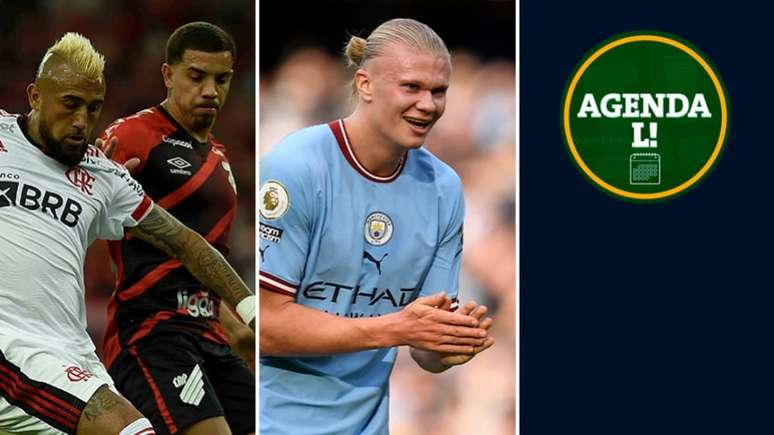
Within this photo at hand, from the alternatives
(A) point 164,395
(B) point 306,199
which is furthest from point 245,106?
(A) point 164,395

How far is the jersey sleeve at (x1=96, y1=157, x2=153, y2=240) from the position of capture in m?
5.45

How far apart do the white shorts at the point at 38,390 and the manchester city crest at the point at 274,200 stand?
0.94m

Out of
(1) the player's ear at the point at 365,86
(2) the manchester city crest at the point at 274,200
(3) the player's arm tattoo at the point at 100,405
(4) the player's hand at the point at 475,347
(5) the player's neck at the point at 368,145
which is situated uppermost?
(1) the player's ear at the point at 365,86

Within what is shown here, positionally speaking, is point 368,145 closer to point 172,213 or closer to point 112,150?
point 172,213

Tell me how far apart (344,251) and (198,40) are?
108 centimetres

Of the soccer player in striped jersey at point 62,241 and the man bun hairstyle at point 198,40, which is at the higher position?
the man bun hairstyle at point 198,40

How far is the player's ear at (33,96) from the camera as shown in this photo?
538 centimetres

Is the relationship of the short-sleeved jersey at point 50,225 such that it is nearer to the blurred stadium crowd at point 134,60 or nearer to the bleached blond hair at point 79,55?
the blurred stadium crowd at point 134,60

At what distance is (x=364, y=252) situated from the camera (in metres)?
5.57

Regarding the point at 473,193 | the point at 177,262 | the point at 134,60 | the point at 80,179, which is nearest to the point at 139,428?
the point at 177,262

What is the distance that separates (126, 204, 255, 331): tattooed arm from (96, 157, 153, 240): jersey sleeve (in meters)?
0.04

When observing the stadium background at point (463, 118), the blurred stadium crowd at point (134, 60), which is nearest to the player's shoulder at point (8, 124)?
the blurred stadium crowd at point (134, 60)

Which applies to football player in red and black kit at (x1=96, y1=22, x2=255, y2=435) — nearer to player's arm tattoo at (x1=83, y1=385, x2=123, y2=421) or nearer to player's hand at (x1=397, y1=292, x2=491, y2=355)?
player's arm tattoo at (x1=83, y1=385, x2=123, y2=421)

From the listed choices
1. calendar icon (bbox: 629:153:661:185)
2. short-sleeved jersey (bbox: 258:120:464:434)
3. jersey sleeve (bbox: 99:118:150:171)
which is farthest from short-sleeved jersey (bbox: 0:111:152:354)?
calendar icon (bbox: 629:153:661:185)
